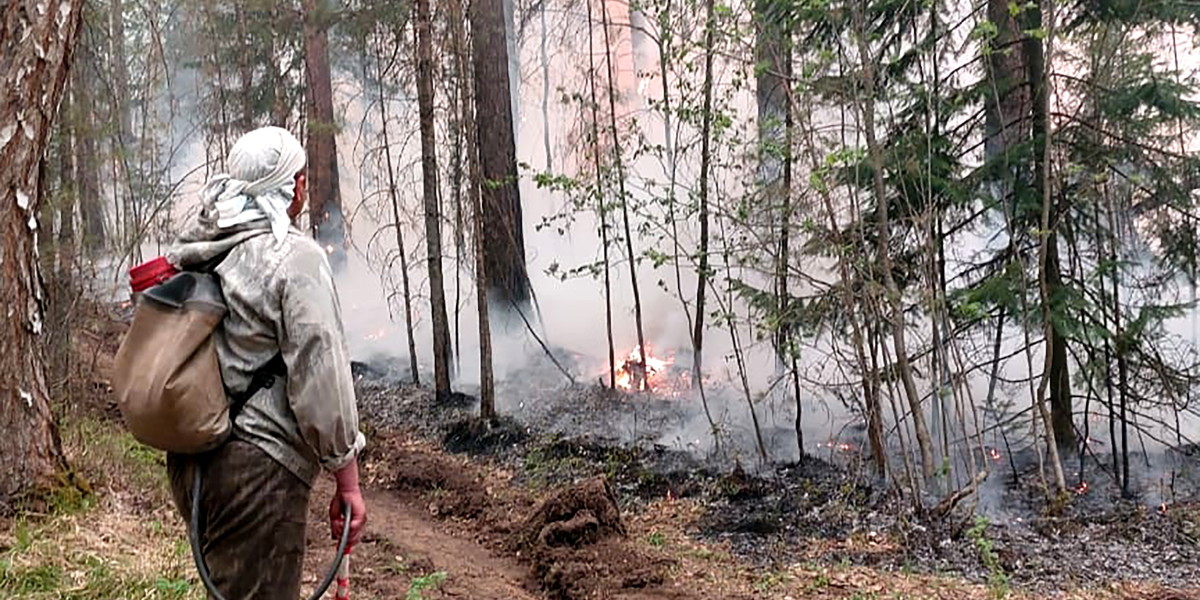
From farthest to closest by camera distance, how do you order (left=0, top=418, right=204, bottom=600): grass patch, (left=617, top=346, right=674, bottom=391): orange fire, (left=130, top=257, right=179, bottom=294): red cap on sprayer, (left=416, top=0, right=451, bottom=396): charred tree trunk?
(left=617, top=346, right=674, bottom=391): orange fire
(left=416, top=0, right=451, bottom=396): charred tree trunk
(left=0, top=418, right=204, bottom=600): grass patch
(left=130, top=257, right=179, bottom=294): red cap on sprayer

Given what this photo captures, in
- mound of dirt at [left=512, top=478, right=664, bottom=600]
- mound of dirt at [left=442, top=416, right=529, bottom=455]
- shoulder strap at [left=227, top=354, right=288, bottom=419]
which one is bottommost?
mound of dirt at [left=512, top=478, right=664, bottom=600]

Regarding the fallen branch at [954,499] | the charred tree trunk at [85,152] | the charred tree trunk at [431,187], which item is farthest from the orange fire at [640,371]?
the charred tree trunk at [85,152]

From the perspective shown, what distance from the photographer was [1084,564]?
6.25 m

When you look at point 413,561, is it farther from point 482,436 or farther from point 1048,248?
point 1048,248

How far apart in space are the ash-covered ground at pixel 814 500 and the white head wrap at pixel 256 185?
4876 mm

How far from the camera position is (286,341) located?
2.54m

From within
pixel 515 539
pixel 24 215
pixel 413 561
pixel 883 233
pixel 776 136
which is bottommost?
pixel 515 539

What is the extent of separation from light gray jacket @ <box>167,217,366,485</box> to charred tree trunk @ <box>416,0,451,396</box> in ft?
26.1

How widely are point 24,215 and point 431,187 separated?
20.6ft

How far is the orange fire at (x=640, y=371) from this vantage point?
11.6 metres

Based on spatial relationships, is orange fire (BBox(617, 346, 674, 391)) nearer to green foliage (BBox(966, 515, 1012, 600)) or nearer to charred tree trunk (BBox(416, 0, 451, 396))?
charred tree trunk (BBox(416, 0, 451, 396))

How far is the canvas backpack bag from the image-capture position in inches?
96.9

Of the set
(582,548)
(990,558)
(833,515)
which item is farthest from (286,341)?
(833,515)

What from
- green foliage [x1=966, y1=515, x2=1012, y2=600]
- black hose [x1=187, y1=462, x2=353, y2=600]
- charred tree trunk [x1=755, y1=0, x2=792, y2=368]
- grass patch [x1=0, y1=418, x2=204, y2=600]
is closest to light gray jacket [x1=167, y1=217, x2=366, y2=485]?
black hose [x1=187, y1=462, x2=353, y2=600]
